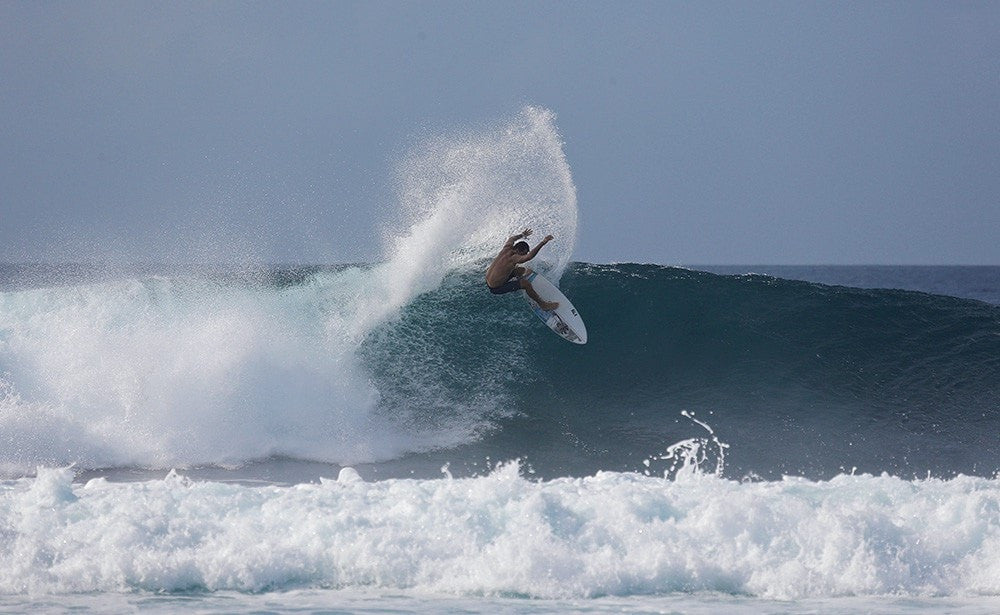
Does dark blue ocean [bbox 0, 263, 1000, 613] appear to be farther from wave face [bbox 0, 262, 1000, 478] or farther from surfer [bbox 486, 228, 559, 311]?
surfer [bbox 486, 228, 559, 311]

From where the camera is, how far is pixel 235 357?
40.7 feet

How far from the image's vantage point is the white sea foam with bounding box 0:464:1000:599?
696 cm

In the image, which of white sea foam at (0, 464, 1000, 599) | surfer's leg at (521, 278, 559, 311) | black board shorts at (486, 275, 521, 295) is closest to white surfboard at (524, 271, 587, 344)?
surfer's leg at (521, 278, 559, 311)

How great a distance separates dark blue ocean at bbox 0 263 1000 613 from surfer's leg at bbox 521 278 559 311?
161 centimetres

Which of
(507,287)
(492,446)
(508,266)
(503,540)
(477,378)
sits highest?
(508,266)

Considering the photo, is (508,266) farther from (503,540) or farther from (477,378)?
(503,540)

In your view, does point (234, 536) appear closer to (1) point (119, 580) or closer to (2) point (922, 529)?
(1) point (119, 580)

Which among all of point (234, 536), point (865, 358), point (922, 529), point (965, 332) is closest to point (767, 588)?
point (922, 529)

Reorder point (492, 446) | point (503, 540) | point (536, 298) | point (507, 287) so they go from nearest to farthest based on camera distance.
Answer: point (503, 540)
point (507, 287)
point (536, 298)
point (492, 446)

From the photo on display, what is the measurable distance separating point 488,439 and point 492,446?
5.4 inches

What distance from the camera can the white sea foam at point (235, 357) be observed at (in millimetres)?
11461

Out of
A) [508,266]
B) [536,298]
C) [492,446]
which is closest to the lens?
[508,266]

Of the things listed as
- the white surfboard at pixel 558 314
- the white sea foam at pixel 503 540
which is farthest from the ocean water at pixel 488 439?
the white surfboard at pixel 558 314

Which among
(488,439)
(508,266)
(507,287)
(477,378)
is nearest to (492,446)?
(488,439)
